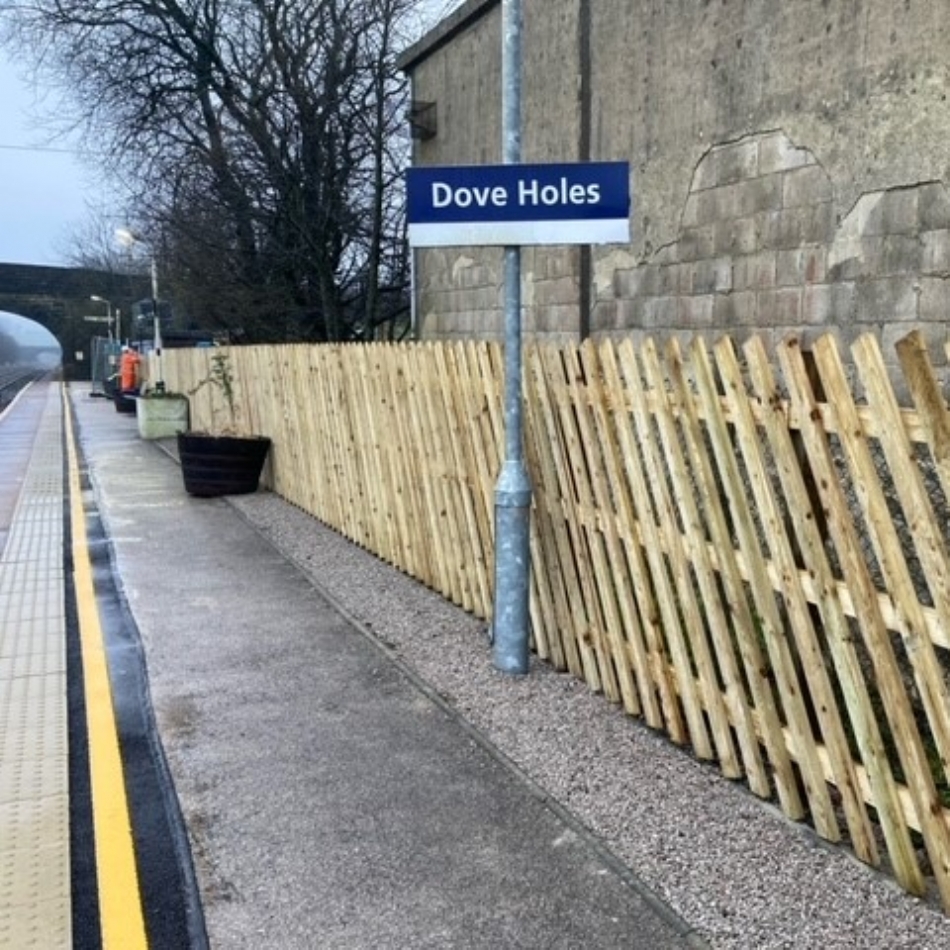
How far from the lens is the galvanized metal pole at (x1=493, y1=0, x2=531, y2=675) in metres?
4.71

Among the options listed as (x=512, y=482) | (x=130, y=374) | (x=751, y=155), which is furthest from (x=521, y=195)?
(x=130, y=374)

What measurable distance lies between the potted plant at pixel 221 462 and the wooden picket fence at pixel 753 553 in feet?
17.7

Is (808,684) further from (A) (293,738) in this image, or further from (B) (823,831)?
(A) (293,738)

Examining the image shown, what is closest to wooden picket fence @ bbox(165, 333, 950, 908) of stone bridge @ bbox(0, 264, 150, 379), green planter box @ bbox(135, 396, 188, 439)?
green planter box @ bbox(135, 396, 188, 439)

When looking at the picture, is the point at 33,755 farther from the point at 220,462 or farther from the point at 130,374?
the point at 130,374

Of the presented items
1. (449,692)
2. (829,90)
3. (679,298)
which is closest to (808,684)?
(449,692)

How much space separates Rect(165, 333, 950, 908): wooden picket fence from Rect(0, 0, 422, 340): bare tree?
9.65 meters

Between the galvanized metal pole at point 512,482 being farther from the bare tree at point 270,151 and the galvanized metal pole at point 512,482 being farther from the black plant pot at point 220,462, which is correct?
the bare tree at point 270,151

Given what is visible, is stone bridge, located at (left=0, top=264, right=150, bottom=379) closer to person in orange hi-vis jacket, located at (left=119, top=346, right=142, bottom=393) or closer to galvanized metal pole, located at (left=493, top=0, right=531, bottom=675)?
person in orange hi-vis jacket, located at (left=119, top=346, right=142, bottom=393)

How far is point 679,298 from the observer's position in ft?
22.9

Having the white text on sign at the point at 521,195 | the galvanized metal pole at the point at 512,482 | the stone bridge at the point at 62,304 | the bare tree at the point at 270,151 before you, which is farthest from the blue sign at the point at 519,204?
the stone bridge at the point at 62,304

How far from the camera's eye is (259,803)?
12.0 feet

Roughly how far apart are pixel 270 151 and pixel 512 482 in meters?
12.0

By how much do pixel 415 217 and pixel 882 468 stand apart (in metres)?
2.49
